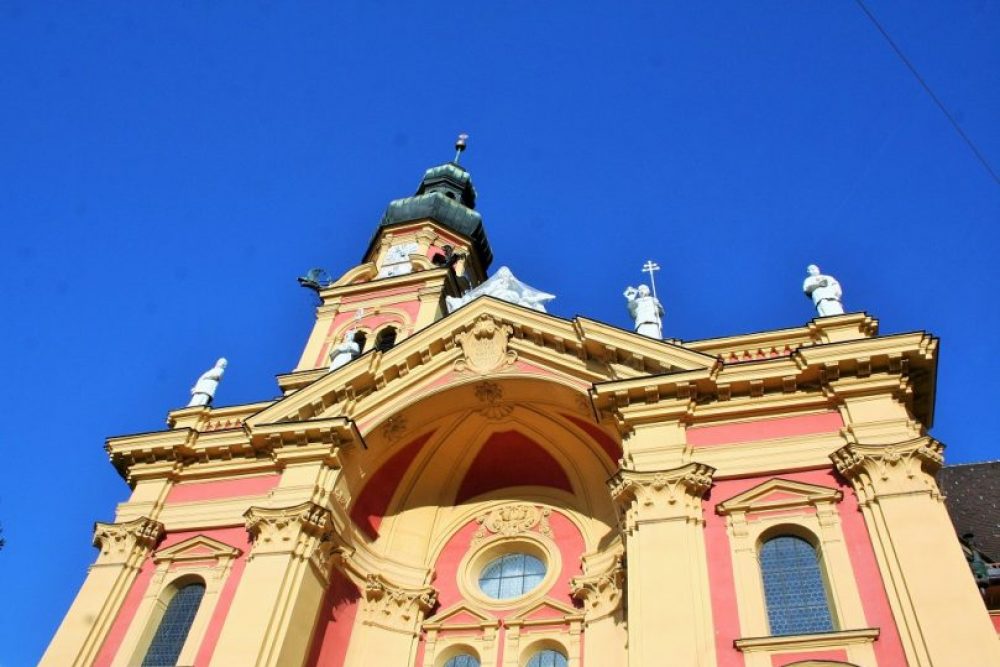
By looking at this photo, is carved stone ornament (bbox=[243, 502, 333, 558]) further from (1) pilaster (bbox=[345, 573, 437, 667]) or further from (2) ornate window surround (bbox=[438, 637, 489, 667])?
(2) ornate window surround (bbox=[438, 637, 489, 667])

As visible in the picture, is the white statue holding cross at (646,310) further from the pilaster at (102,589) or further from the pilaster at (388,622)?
the pilaster at (102,589)

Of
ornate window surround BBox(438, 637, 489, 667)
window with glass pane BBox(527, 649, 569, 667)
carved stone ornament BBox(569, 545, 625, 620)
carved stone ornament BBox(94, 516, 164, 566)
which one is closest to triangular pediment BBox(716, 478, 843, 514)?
carved stone ornament BBox(569, 545, 625, 620)

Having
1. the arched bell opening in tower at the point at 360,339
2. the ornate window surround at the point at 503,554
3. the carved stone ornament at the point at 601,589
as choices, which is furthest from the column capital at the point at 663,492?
the arched bell opening in tower at the point at 360,339

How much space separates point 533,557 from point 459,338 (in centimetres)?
470

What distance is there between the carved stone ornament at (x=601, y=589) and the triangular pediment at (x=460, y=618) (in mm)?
1752

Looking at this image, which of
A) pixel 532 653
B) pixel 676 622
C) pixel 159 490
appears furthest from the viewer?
pixel 159 490

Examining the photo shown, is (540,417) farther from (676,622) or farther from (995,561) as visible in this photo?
(995,561)

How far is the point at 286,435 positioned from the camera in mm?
17266

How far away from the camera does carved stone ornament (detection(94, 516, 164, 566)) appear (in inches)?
663

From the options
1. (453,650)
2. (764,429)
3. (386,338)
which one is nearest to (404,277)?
(386,338)

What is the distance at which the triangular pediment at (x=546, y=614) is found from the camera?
16.6 m

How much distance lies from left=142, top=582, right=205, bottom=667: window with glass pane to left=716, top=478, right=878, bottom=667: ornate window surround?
9486 mm

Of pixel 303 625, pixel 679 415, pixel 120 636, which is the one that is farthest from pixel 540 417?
pixel 120 636

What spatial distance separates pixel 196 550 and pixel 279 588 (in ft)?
9.12
